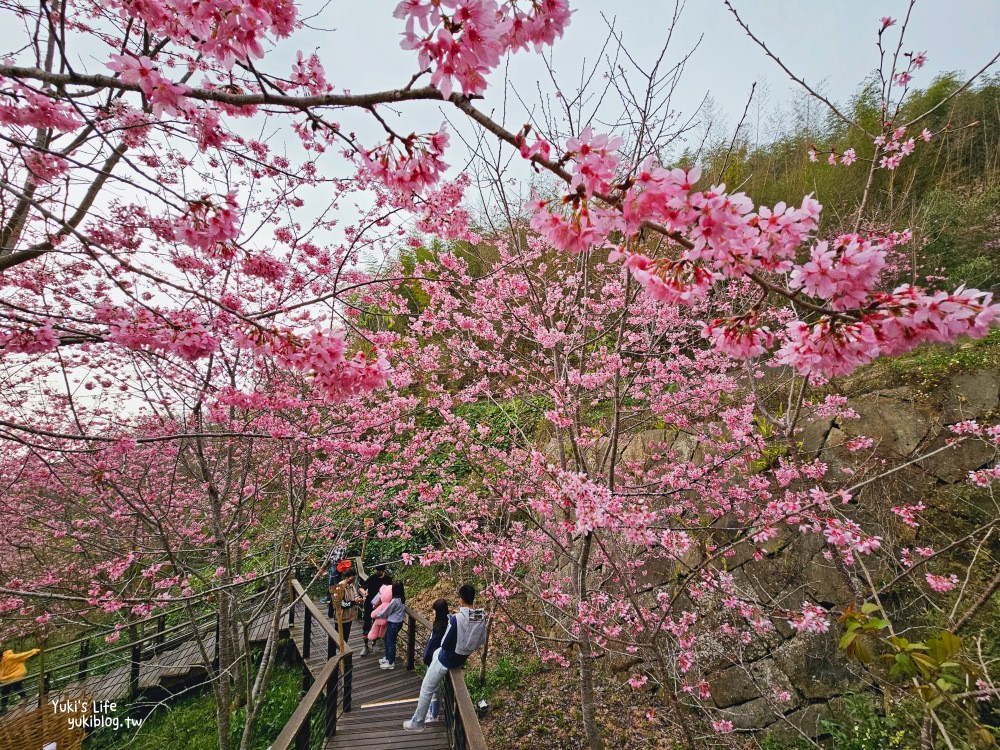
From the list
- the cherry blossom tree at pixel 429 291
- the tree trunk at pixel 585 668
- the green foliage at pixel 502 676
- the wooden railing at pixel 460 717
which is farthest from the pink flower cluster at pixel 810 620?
the green foliage at pixel 502 676

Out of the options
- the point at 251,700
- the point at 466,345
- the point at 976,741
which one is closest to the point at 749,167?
the point at 466,345

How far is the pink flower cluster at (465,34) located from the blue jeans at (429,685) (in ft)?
16.2

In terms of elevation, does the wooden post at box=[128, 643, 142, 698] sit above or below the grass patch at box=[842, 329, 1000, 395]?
below

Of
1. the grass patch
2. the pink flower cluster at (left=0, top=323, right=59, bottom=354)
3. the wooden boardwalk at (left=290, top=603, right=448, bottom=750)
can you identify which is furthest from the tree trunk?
the grass patch

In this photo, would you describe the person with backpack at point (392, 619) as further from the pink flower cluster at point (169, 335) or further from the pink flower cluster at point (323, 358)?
the pink flower cluster at point (323, 358)

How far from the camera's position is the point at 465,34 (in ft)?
3.87

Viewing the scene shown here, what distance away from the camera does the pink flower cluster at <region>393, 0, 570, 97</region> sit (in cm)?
115

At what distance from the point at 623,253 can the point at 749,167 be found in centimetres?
1293

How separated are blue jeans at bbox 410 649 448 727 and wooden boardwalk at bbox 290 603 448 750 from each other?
0.14 metres

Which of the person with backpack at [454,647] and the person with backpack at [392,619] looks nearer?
the person with backpack at [454,647]

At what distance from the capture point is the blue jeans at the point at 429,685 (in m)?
4.25

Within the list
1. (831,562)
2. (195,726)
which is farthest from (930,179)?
(195,726)

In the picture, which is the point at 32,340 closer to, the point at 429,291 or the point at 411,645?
the point at 429,291

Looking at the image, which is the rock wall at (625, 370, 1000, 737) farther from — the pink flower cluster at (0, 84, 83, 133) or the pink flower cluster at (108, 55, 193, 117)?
the pink flower cluster at (0, 84, 83, 133)
